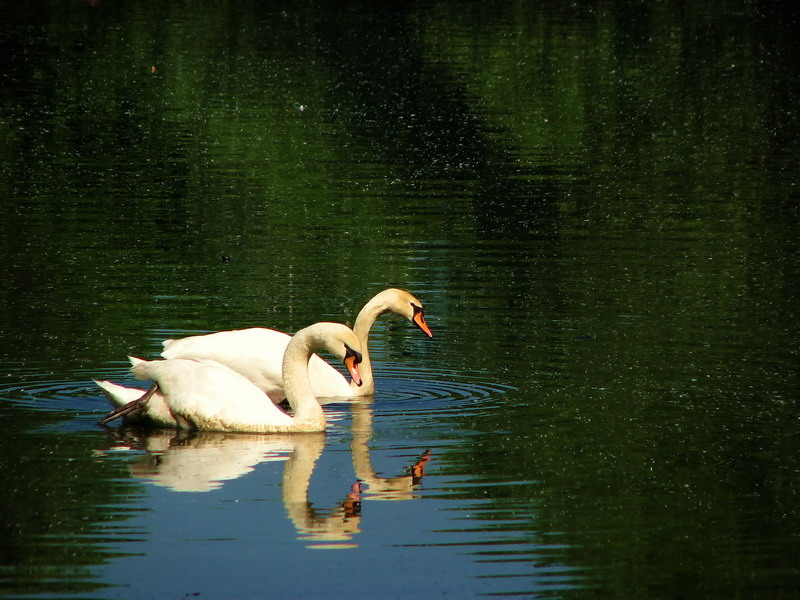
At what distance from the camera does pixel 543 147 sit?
1090 inches

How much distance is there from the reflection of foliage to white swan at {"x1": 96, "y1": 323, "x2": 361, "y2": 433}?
0.43m

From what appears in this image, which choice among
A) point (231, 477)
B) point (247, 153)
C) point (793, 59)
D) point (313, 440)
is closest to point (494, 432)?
point (313, 440)

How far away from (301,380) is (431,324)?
3.26 metres

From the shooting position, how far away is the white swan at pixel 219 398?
10.4m

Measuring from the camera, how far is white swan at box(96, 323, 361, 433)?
10.4m

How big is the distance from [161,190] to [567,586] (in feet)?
49.6

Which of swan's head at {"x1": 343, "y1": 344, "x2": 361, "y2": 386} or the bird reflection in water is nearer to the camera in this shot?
the bird reflection in water

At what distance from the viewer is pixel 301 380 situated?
1068 cm

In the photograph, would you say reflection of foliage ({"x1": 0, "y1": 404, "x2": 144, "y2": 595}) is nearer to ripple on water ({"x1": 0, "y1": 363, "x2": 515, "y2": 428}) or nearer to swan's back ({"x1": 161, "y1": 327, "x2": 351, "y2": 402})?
ripple on water ({"x1": 0, "y1": 363, "x2": 515, "y2": 428})

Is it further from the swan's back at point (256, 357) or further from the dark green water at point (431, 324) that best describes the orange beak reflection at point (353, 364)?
the swan's back at point (256, 357)

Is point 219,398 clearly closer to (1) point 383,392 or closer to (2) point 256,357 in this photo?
(2) point 256,357

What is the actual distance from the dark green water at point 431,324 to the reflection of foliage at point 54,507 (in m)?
0.02

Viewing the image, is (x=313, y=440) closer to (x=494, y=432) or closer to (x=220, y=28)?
(x=494, y=432)

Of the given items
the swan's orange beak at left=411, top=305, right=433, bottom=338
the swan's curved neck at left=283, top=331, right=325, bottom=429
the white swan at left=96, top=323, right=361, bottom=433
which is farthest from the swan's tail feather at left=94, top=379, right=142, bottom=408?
the swan's orange beak at left=411, top=305, right=433, bottom=338
